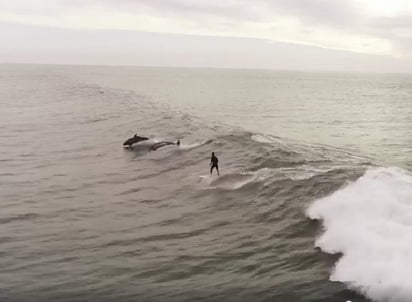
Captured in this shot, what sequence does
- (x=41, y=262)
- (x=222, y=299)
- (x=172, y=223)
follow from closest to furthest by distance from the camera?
(x=222, y=299) < (x=41, y=262) < (x=172, y=223)

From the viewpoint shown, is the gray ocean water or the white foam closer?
the white foam

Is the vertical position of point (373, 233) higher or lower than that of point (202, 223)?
higher

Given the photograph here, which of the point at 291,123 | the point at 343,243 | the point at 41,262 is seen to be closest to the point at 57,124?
the point at 291,123

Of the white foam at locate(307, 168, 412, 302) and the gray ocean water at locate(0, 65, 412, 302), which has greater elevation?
the white foam at locate(307, 168, 412, 302)

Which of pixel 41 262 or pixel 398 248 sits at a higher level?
pixel 398 248

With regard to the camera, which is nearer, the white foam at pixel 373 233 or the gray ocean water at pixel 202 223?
the white foam at pixel 373 233

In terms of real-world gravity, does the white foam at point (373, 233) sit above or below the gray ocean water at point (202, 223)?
above

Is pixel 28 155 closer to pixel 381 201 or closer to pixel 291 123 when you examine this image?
pixel 381 201

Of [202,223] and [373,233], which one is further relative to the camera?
[202,223]
